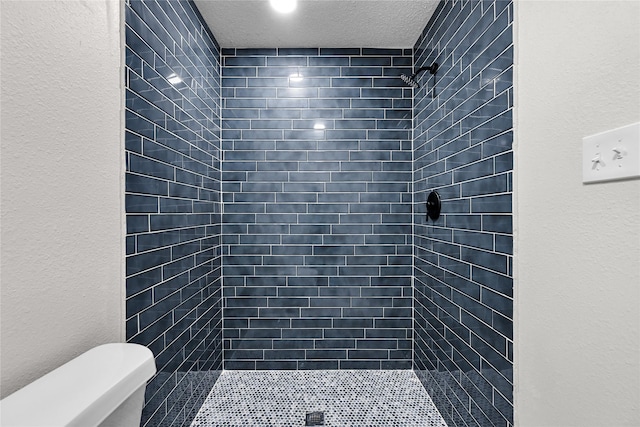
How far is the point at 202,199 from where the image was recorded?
216 cm

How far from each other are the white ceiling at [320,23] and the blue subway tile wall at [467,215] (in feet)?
0.53

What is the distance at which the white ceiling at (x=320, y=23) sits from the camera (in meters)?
2.11

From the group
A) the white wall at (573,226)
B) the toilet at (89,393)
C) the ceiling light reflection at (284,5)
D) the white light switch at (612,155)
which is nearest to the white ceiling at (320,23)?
the ceiling light reflection at (284,5)

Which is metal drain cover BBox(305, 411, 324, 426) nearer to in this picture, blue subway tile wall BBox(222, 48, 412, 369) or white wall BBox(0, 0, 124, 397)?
blue subway tile wall BBox(222, 48, 412, 369)

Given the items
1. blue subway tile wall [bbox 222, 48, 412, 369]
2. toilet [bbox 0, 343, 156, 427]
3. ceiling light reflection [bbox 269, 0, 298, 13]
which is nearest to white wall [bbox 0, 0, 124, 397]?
toilet [bbox 0, 343, 156, 427]

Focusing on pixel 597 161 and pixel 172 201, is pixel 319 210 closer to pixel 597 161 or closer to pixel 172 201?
pixel 172 201

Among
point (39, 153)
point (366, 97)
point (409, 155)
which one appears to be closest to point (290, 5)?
point (366, 97)

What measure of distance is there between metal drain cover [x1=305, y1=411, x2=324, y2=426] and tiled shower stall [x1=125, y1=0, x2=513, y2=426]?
0.57m

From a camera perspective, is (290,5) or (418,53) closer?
(290,5)

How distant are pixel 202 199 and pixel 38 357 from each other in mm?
1367

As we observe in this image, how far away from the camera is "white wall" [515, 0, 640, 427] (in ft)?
2.66

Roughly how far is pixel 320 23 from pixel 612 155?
77.3 inches

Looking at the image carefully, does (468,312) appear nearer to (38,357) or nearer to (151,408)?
(151,408)

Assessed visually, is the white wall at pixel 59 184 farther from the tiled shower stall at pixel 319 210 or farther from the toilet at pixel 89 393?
the tiled shower stall at pixel 319 210
